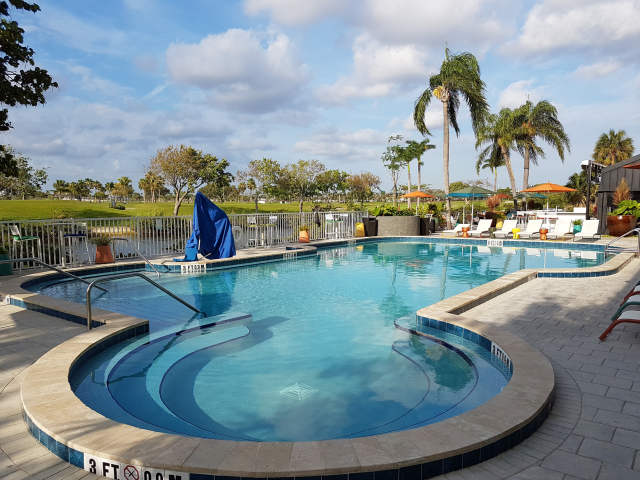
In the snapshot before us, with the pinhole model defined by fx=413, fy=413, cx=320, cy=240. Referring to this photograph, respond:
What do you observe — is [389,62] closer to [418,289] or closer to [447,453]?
[418,289]

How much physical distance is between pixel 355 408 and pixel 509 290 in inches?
199

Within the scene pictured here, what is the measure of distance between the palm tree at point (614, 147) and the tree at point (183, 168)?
128 feet

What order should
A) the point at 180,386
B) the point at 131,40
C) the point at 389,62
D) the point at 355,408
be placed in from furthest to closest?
1. the point at 389,62
2. the point at 131,40
3. the point at 180,386
4. the point at 355,408

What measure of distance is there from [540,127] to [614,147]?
49.4 feet

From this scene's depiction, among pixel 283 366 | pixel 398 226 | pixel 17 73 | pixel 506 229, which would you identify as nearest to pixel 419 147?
pixel 398 226

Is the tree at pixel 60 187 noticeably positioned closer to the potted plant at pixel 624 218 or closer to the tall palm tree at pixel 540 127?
the tall palm tree at pixel 540 127

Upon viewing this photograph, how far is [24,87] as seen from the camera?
9469 millimetres

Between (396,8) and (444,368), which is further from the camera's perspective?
(396,8)

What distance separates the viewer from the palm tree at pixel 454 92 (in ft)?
66.2

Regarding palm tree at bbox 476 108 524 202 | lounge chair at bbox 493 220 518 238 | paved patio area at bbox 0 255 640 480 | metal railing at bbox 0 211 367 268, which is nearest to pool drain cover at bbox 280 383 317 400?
paved patio area at bbox 0 255 640 480

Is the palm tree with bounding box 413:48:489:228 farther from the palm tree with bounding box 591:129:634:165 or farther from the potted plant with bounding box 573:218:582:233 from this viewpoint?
the palm tree with bounding box 591:129:634:165

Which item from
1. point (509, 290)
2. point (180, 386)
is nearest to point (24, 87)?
point (180, 386)

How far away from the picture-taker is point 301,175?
142 ft

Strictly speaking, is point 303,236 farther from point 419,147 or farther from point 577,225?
point 419,147
